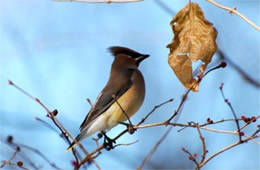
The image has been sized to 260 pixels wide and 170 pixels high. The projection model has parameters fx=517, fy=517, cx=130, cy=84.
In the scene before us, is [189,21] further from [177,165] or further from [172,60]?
[177,165]

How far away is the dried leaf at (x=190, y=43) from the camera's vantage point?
295 centimetres

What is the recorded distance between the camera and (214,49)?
116 inches

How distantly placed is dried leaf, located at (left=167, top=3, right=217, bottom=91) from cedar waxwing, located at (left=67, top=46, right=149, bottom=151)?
4.27 ft

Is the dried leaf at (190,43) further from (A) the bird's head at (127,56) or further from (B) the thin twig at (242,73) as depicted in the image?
(A) the bird's head at (127,56)

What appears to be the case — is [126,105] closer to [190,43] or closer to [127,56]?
[127,56]

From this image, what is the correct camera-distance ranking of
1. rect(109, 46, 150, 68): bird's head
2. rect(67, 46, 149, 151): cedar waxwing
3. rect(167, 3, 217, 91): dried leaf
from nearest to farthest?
rect(167, 3, 217, 91): dried leaf, rect(67, 46, 149, 151): cedar waxwing, rect(109, 46, 150, 68): bird's head

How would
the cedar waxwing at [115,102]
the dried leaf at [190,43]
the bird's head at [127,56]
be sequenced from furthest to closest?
the bird's head at [127,56] < the cedar waxwing at [115,102] < the dried leaf at [190,43]

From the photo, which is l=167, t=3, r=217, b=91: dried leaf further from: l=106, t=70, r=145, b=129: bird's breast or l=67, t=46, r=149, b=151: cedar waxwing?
l=106, t=70, r=145, b=129: bird's breast

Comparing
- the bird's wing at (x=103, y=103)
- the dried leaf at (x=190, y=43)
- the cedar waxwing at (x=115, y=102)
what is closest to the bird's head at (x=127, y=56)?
the cedar waxwing at (x=115, y=102)

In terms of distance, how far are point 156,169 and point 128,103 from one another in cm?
143

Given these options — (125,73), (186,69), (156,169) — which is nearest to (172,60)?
(186,69)

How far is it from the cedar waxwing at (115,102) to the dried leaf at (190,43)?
1.30 metres

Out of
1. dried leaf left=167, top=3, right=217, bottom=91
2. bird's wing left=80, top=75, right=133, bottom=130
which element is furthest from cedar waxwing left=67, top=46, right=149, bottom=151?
dried leaf left=167, top=3, right=217, bottom=91

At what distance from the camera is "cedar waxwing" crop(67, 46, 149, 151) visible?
14.6 ft
